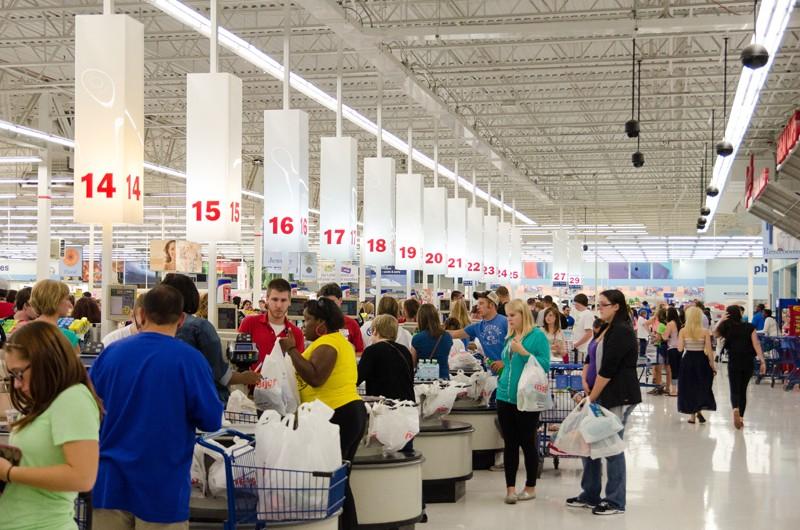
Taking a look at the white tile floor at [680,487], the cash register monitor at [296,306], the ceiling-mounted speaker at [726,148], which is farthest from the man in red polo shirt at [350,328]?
the ceiling-mounted speaker at [726,148]

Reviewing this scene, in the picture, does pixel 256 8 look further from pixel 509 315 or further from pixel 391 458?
pixel 391 458

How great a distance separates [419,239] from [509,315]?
10034mm

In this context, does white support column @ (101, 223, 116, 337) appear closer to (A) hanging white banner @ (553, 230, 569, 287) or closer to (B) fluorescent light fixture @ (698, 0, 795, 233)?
(B) fluorescent light fixture @ (698, 0, 795, 233)

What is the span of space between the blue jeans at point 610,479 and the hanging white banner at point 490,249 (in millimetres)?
18210

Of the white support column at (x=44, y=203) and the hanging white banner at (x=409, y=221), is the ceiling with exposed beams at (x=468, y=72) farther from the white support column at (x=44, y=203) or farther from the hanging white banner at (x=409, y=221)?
the hanging white banner at (x=409, y=221)

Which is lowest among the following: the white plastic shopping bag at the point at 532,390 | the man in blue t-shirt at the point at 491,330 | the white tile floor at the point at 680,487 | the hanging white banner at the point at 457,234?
the white tile floor at the point at 680,487

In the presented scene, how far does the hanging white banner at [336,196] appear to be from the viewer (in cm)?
1409

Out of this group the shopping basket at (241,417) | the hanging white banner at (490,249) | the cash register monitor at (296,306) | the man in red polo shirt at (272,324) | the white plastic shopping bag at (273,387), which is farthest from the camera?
the hanging white banner at (490,249)

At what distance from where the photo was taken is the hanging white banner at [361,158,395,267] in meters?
15.8

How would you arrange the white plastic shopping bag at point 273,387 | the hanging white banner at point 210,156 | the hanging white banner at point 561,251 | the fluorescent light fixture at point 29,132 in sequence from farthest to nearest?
the hanging white banner at point 561,251 → the fluorescent light fixture at point 29,132 → the hanging white banner at point 210,156 → the white plastic shopping bag at point 273,387

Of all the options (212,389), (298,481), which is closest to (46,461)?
(212,389)

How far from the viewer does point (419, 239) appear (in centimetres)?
1766

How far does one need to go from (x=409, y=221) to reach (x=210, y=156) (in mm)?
7914

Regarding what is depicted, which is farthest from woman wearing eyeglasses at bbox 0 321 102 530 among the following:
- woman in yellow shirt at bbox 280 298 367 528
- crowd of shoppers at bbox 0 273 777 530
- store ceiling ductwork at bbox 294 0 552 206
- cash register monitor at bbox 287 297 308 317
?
store ceiling ductwork at bbox 294 0 552 206
